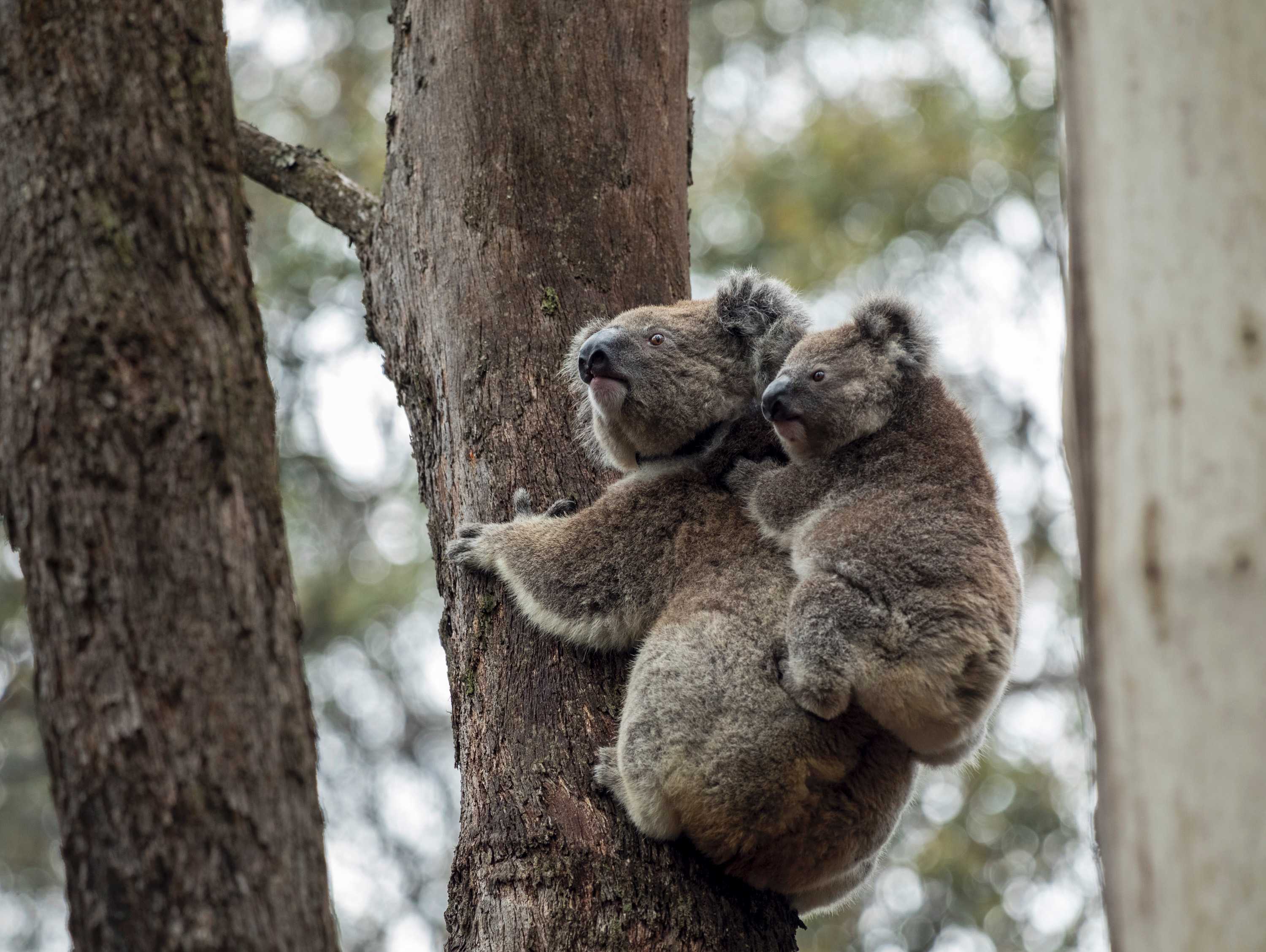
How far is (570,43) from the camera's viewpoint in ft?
14.2

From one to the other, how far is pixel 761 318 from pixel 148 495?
258 cm

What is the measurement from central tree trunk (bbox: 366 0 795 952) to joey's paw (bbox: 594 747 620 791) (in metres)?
0.04

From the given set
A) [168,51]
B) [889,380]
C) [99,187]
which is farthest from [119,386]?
[889,380]

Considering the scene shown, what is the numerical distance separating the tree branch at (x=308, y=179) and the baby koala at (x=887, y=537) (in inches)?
72.8

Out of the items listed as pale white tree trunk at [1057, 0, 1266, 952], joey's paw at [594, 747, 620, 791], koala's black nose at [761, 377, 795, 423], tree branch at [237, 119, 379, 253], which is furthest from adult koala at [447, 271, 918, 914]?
pale white tree trunk at [1057, 0, 1266, 952]

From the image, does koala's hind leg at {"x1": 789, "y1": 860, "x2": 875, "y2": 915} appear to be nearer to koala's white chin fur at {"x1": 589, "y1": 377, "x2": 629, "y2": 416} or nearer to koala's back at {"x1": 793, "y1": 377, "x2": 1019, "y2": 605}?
koala's back at {"x1": 793, "y1": 377, "x2": 1019, "y2": 605}

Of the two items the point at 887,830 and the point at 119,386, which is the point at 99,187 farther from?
the point at 887,830

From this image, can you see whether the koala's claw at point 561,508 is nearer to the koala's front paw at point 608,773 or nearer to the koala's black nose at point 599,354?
the koala's black nose at point 599,354

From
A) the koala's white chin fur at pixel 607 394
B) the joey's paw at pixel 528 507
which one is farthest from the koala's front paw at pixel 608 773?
the koala's white chin fur at pixel 607 394

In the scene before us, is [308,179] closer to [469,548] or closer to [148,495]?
[469,548]

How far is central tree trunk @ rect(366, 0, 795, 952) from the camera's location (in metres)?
3.13

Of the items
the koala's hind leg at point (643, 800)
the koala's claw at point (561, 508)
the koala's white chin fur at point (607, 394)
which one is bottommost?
the koala's hind leg at point (643, 800)

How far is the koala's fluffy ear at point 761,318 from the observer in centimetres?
404

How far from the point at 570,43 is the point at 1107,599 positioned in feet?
10.6
